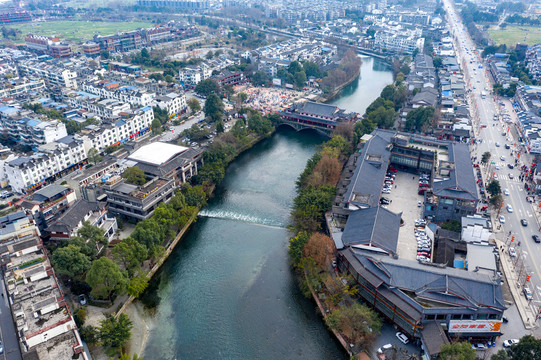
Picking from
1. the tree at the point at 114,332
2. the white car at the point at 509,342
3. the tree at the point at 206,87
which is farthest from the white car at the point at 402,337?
the tree at the point at 206,87

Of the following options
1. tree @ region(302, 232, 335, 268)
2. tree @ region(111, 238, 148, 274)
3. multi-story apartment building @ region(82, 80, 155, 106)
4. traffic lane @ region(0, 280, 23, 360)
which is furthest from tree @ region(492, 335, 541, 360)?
multi-story apartment building @ region(82, 80, 155, 106)

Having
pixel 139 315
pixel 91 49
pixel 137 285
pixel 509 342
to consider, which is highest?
pixel 509 342

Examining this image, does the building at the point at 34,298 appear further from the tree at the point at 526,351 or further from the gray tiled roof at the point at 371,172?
the gray tiled roof at the point at 371,172

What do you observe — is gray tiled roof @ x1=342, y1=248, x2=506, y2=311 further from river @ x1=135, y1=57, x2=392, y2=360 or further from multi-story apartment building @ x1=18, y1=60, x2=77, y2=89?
multi-story apartment building @ x1=18, y1=60, x2=77, y2=89

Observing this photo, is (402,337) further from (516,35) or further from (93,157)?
(516,35)

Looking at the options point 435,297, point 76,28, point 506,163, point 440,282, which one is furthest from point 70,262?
point 76,28

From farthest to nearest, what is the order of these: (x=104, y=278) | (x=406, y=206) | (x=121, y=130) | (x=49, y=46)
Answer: (x=49, y=46)
(x=121, y=130)
(x=406, y=206)
(x=104, y=278)
